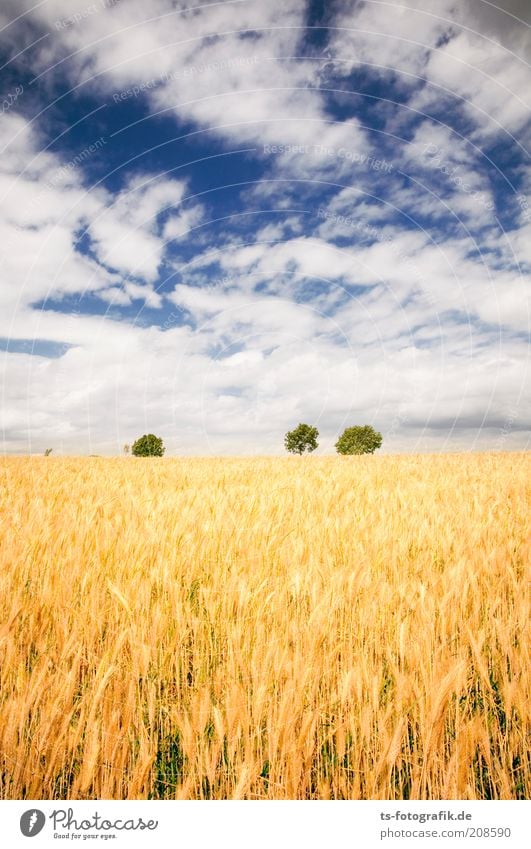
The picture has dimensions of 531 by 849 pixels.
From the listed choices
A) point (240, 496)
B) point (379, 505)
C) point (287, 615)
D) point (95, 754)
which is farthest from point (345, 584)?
point (240, 496)

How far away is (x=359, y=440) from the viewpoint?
66.8 meters

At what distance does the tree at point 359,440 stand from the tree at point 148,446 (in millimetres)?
26792

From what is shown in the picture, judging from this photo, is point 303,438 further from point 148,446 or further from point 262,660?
point 262,660

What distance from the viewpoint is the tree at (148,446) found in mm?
59344

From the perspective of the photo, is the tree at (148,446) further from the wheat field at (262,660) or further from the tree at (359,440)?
the wheat field at (262,660)

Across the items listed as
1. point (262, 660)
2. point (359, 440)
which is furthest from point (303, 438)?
point (262, 660)

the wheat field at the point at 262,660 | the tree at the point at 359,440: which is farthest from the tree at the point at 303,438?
the wheat field at the point at 262,660

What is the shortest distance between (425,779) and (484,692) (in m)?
0.46

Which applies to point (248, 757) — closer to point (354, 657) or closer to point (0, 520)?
point (354, 657)

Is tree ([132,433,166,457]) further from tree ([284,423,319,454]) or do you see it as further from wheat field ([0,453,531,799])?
wheat field ([0,453,531,799])

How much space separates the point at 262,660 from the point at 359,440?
219 ft

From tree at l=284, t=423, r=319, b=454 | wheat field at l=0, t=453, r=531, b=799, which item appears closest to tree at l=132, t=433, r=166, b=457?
tree at l=284, t=423, r=319, b=454

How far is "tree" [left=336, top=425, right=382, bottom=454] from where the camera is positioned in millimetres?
65812
